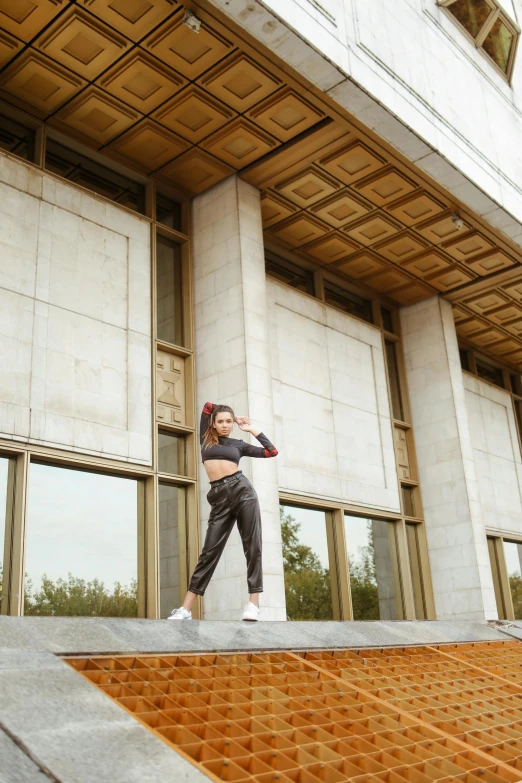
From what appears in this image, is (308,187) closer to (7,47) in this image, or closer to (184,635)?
(7,47)

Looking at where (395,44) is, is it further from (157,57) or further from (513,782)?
(513,782)

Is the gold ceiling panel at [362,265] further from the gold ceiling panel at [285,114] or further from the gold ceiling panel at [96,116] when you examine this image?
the gold ceiling panel at [96,116]

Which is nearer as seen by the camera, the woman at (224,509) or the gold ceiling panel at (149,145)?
the woman at (224,509)

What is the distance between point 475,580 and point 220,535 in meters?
10.2

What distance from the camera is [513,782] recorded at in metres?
4.52

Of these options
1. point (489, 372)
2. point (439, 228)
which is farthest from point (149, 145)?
point (489, 372)

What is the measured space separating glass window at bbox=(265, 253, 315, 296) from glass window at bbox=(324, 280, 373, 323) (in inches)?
22.5

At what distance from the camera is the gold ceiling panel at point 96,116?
12.1 metres

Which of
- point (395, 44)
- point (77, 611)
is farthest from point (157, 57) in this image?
point (77, 611)

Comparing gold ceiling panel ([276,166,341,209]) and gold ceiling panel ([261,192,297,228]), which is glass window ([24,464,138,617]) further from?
gold ceiling panel ([276,166,341,209])

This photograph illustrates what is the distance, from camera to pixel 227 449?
8383 mm

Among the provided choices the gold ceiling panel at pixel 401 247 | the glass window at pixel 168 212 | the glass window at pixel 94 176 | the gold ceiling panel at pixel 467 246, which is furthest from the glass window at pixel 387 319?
the glass window at pixel 94 176

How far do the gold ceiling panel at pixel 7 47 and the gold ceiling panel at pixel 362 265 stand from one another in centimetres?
844

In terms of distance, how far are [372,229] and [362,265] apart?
1530 mm
